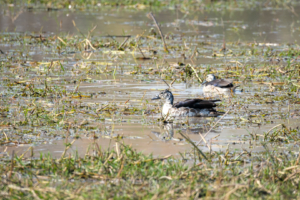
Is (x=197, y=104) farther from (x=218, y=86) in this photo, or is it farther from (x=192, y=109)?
(x=218, y=86)

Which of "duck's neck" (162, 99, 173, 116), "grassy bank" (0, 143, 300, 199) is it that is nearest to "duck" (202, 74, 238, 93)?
"duck's neck" (162, 99, 173, 116)

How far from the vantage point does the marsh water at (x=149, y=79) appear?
7570mm

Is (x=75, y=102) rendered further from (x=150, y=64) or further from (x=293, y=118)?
(x=150, y=64)

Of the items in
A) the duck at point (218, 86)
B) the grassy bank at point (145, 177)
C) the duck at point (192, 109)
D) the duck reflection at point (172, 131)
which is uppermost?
the duck at point (218, 86)

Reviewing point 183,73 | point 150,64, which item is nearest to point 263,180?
point 183,73

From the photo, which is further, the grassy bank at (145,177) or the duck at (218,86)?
the duck at (218,86)

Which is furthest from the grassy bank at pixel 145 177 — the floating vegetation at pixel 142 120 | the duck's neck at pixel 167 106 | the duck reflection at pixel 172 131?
the duck's neck at pixel 167 106

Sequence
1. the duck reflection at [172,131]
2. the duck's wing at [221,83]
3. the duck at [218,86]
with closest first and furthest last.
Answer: the duck reflection at [172,131], the duck at [218,86], the duck's wing at [221,83]

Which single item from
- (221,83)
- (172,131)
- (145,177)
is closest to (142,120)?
(172,131)

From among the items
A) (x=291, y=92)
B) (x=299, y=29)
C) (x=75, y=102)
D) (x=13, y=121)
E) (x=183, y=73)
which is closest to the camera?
(x=13, y=121)

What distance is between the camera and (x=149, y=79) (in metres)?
12.9

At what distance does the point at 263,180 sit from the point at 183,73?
27.0 ft

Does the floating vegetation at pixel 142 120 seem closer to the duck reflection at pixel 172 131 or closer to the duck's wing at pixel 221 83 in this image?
the duck reflection at pixel 172 131

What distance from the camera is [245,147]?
722 cm
